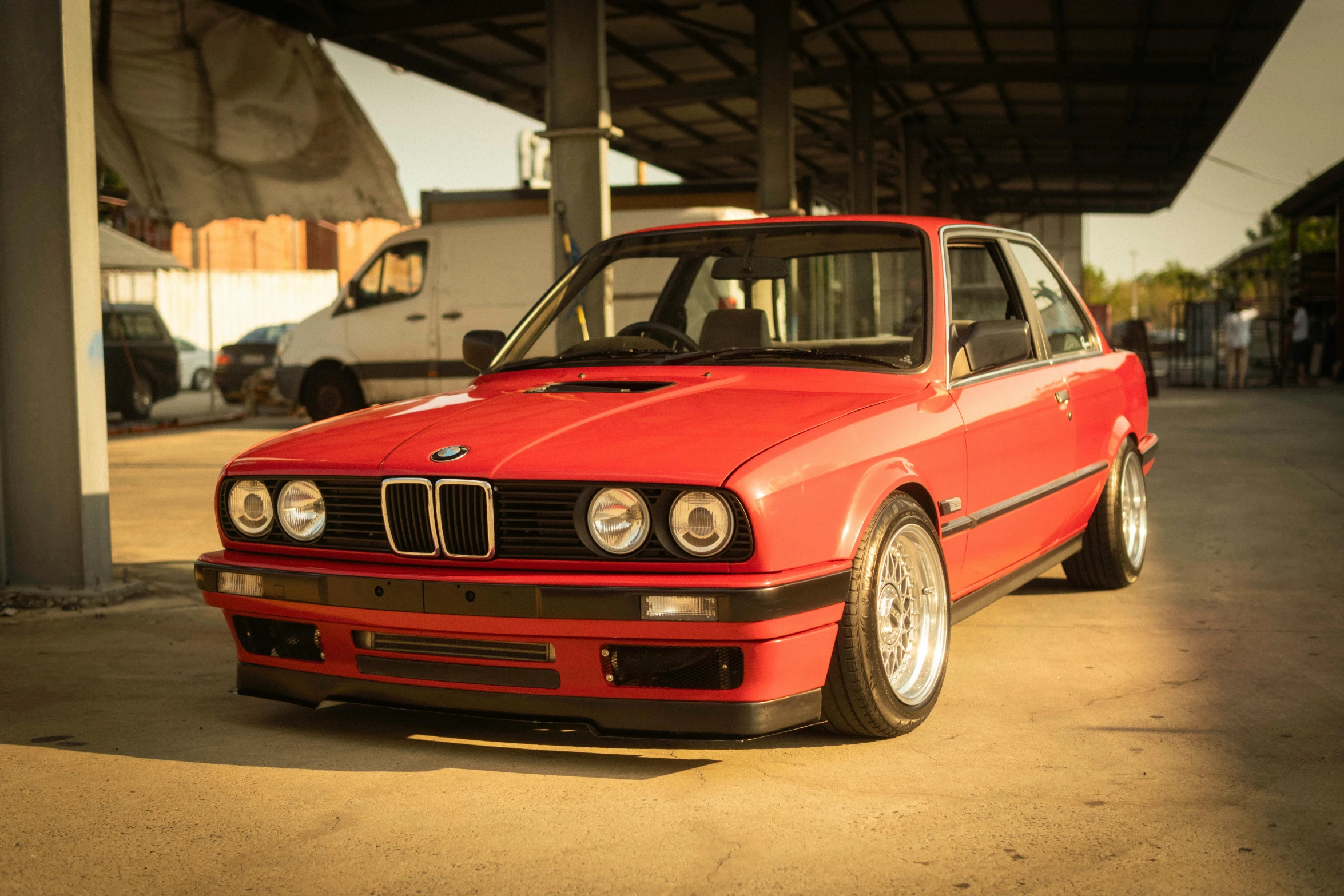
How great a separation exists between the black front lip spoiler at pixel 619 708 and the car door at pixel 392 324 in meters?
11.9

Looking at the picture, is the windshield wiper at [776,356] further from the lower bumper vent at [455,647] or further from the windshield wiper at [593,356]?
the lower bumper vent at [455,647]

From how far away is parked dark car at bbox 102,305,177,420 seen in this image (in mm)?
18859

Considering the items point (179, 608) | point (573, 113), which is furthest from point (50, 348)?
point (573, 113)

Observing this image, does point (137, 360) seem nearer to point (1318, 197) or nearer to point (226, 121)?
point (226, 121)

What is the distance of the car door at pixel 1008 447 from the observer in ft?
13.9

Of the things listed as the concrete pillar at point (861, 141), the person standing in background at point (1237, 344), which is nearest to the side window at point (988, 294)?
the concrete pillar at point (861, 141)

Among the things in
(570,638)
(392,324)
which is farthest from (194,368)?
(570,638)

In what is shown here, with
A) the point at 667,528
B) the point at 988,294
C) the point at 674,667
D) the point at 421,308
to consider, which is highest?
the point at 421,308

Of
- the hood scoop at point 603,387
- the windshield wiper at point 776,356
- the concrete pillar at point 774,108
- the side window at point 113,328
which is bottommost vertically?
the hood scoop at point 603,387

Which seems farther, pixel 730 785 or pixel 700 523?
pixel 730 785

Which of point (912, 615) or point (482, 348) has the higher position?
point (482, 348)

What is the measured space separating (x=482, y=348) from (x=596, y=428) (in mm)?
1536

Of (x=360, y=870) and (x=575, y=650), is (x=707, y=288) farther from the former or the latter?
(x=360, y=870)

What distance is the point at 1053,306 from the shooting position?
5949mm
